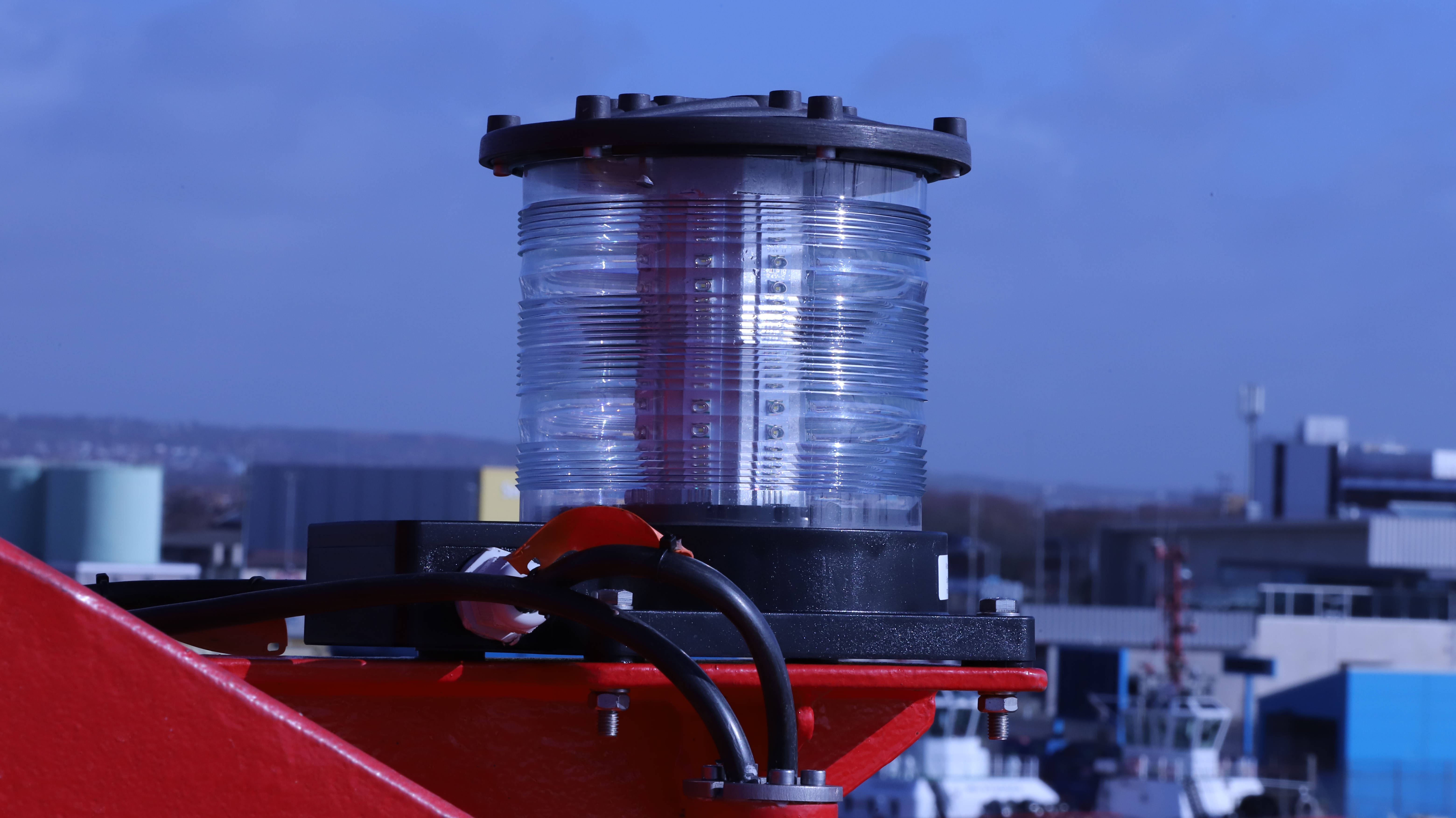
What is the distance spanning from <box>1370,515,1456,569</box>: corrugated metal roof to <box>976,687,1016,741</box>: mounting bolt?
52.4 meters

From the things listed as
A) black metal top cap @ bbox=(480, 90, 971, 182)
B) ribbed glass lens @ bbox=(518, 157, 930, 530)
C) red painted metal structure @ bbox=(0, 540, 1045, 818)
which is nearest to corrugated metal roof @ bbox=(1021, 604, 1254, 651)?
ribbed glass lens @ bbox=(518, 157, 930, 530)

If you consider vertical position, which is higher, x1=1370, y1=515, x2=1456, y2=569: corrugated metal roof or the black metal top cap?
the black metal top cap

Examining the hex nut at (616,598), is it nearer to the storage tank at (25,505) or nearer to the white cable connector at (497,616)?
the white cable connector at (497,616)

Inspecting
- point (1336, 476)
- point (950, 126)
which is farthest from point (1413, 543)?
point (950, 126)

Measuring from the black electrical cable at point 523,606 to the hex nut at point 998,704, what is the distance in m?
0.44

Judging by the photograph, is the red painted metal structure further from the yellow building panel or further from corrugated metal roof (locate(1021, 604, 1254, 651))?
corrugated metal roof (locate(1021, 604, 1254, 651))

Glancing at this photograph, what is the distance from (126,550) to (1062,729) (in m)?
24.4

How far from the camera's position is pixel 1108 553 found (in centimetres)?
6166

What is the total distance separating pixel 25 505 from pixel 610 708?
4331cm

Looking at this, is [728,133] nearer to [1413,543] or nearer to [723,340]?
[723,340]

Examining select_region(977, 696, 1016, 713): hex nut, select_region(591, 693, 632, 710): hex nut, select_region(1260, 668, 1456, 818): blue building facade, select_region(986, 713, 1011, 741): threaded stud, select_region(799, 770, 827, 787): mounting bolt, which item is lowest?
select_region(1260, 668, 1456, 818): blue building facade

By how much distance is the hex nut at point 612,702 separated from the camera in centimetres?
188

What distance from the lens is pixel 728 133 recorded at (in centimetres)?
219

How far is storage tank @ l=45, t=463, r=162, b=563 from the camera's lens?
4128 centimetres
